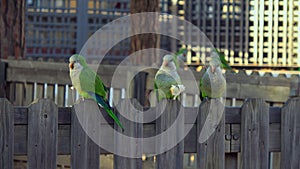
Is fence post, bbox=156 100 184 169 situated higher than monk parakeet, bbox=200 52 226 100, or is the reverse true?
monk parakeet, bbox=200 52 226 100

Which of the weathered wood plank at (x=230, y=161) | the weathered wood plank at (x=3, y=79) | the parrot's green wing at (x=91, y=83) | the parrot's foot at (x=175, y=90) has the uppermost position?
the parrot's green wing at (x=91, y=83)

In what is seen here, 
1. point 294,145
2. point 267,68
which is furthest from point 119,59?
point 294,145

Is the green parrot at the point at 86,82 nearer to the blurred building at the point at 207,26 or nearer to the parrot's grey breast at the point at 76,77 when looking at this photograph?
the parrot's grey breast at the point at 76,77

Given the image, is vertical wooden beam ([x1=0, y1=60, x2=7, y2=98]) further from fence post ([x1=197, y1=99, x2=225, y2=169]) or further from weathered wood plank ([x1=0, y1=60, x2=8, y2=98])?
fence post ([x1=197, y1=99, x2=225, y2=169])

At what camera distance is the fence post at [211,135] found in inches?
185

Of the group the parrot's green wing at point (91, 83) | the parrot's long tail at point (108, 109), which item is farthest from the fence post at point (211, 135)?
the parrot's green wing at point (91, 83)

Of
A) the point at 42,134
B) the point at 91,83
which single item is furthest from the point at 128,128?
the point at 91,83

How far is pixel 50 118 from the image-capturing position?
4.24 meters

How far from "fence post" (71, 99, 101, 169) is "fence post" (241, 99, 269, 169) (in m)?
0.97

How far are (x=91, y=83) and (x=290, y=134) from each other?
4.34 feet

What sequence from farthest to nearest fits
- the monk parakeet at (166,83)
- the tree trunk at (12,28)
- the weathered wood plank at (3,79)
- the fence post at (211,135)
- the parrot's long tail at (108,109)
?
the tree trunk at (12,28)
the weathered wood plank at (3,79)
the monk parakeet at (166,83)
the fence post at (211,135)
the parrot's long tail at (108,109)

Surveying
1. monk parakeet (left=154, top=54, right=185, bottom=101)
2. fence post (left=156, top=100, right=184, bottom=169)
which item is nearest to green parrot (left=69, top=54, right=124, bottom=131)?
fence post (left=156, top=100, right=184, bottom=169)

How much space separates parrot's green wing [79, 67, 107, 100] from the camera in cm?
496

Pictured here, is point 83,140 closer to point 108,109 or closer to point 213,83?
point 108,109
